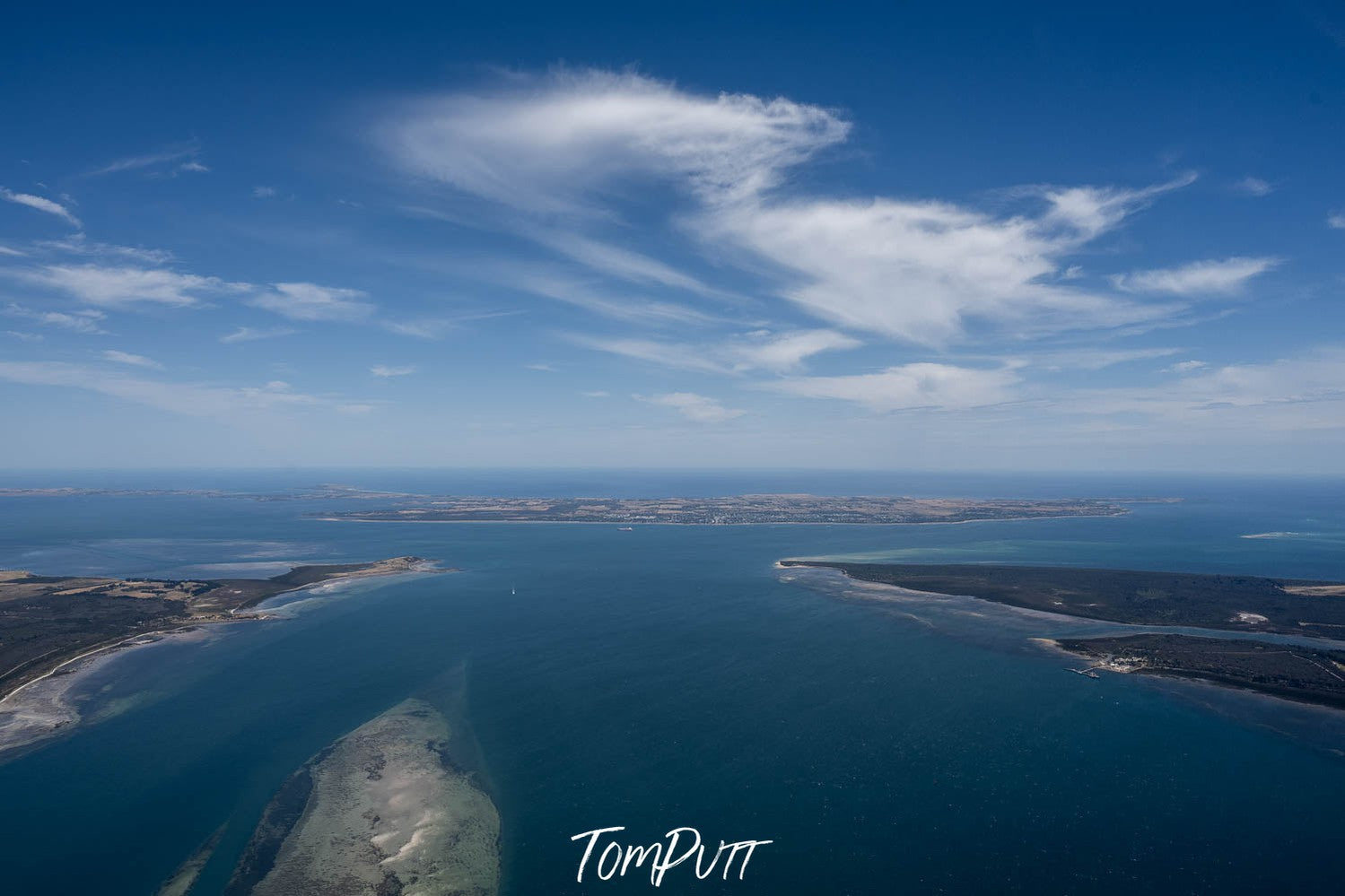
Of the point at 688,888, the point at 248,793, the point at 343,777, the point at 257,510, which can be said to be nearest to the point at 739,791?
the point at 688,888

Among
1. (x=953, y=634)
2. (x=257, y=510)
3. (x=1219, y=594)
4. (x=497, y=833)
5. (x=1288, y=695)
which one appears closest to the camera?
(x=497, y=833)

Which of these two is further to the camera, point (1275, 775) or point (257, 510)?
point (257, 510)

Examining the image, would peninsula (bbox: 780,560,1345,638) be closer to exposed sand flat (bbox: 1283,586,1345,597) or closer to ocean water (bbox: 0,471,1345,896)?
exposed sand flat (bbox: 1283,586,1345,597)

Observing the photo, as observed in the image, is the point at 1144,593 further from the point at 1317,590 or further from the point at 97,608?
the point at 97,608

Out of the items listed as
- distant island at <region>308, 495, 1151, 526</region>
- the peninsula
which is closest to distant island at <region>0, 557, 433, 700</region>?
the peninsula

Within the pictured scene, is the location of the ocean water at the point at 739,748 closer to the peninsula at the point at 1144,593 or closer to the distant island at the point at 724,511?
the peninsula at the point at 1144,593

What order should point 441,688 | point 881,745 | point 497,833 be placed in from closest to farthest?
point 497,833
point 881,745
point 441,688

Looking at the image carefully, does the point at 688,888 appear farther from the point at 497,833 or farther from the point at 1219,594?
the point at 1219,594

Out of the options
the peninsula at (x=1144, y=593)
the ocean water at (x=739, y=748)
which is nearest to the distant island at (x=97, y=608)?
the ocean water at (x=739, y=748)
